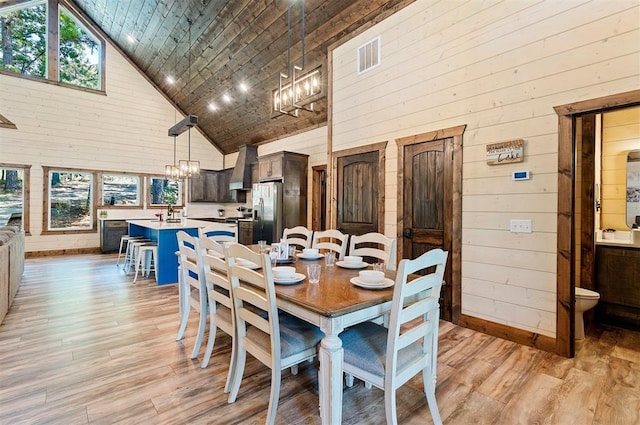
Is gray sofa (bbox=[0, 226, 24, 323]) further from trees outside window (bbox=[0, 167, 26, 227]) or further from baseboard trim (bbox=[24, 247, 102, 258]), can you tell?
trees outside window (bbox=[0, 167, 26, 227])

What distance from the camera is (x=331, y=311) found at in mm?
1442

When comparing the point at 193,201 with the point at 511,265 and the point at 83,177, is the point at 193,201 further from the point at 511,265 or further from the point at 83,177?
the point at 511,265

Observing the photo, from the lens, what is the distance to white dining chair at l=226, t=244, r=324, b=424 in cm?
163

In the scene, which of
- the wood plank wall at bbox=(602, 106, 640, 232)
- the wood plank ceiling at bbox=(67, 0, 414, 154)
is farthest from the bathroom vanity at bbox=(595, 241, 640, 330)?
the wood plank ceiling at bbox=(67, 0, 414, 154)

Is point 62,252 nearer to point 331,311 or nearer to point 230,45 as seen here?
point 230,45

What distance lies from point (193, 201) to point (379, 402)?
809 cm

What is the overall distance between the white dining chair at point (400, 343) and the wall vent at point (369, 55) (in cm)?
331

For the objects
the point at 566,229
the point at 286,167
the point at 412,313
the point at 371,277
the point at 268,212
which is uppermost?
the point at 286,167

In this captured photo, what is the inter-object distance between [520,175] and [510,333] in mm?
1482

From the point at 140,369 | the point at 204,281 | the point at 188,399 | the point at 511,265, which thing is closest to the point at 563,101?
the point at 511,265

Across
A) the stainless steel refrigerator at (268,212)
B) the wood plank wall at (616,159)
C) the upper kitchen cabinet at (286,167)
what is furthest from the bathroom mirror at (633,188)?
the stainless steel refrigerator at (268,212)

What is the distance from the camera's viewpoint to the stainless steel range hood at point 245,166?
8.05m

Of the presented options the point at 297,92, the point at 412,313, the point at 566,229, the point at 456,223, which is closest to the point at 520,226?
the point at 566,229

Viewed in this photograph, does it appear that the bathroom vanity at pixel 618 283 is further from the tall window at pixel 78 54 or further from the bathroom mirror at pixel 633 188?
the tall window at pixel 78 54
